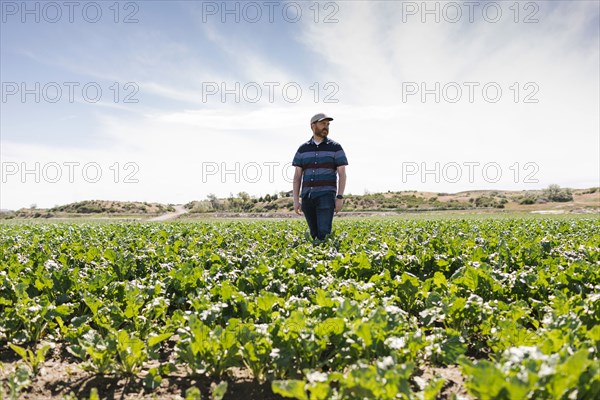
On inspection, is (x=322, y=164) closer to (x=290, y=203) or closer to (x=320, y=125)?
(x=320, y=125)

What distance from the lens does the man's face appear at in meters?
7.54

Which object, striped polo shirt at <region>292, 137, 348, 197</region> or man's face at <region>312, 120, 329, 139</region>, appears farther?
striped polo shirt at <region>292, 137, 348, 197</region>

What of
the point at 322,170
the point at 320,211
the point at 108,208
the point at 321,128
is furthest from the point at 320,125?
the point at 108,208

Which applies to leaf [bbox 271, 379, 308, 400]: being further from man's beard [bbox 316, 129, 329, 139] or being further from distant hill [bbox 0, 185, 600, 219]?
distant hill [bbox 0, 185, 600, 219]

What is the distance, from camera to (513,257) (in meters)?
6.18

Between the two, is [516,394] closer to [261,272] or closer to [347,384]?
[347,384]

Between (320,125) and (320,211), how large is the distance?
161cm

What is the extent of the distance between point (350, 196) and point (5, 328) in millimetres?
90811

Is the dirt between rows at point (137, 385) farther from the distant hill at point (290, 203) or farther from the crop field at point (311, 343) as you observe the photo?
the distant hill at point (290, 203)

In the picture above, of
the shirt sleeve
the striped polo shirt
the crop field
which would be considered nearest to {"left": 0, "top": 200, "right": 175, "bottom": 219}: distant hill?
the striped polo shirt

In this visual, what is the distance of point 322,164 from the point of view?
7.81 m


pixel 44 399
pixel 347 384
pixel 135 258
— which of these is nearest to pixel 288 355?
pixel 347 384

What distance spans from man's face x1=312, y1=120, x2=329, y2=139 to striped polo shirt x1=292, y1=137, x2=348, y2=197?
0.56 feet

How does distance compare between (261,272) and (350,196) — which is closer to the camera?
(261,272)
